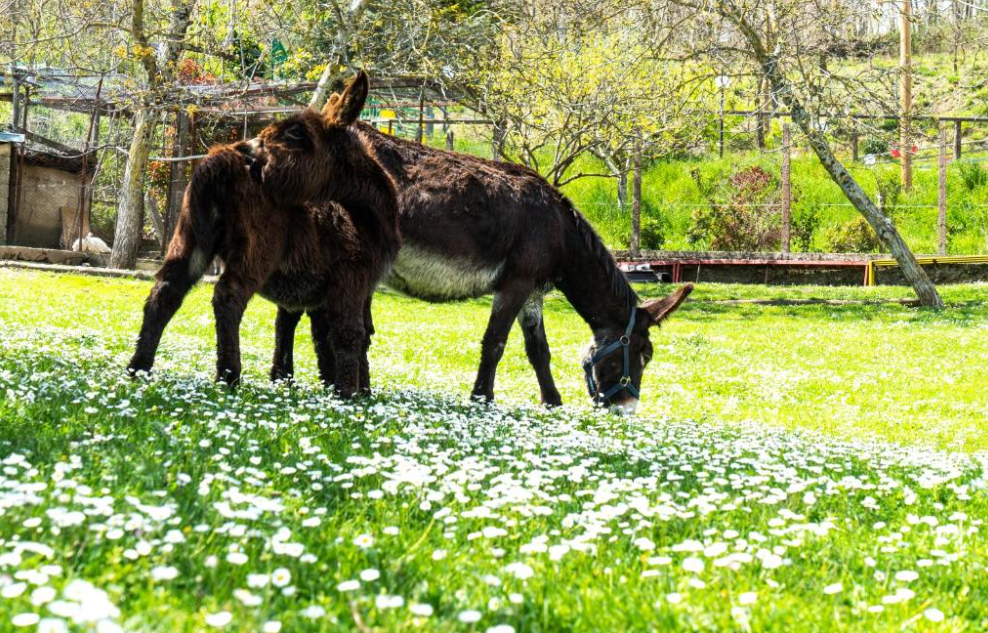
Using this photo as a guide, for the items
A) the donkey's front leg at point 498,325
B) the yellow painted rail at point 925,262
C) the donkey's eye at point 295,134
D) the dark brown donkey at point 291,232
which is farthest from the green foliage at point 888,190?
the donkey's eye at point 295,134

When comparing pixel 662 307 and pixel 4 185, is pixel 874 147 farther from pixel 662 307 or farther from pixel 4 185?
pixel 662 307

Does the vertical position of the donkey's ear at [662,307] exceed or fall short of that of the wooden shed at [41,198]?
it falls short

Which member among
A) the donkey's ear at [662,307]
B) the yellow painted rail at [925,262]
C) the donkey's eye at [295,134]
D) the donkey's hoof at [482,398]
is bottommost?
the donkey's hoof at [482,398]

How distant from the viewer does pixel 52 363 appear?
26.2 feet

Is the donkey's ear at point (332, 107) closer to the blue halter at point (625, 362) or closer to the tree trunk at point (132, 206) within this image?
the blue halter at point (625, 362)

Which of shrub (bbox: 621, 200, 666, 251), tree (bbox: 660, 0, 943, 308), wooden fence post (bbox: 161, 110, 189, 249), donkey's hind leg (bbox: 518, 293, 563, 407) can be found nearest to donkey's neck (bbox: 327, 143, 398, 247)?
donkey's hind leg (bbox: 518, 293, 563, 407)

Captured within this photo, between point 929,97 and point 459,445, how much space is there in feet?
188

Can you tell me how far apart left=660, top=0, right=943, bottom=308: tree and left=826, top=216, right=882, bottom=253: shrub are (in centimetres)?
1292

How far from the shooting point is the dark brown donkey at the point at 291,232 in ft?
23.5

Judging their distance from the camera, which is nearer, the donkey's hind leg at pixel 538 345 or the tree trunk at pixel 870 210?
the donkey's hind leg at pixel 538 345

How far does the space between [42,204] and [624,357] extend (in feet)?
89.0

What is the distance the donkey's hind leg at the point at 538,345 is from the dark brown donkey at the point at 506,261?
0.4 inches

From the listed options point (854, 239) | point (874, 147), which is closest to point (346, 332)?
point (854, 239)

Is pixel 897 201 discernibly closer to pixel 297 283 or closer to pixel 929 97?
pixel 929 97
